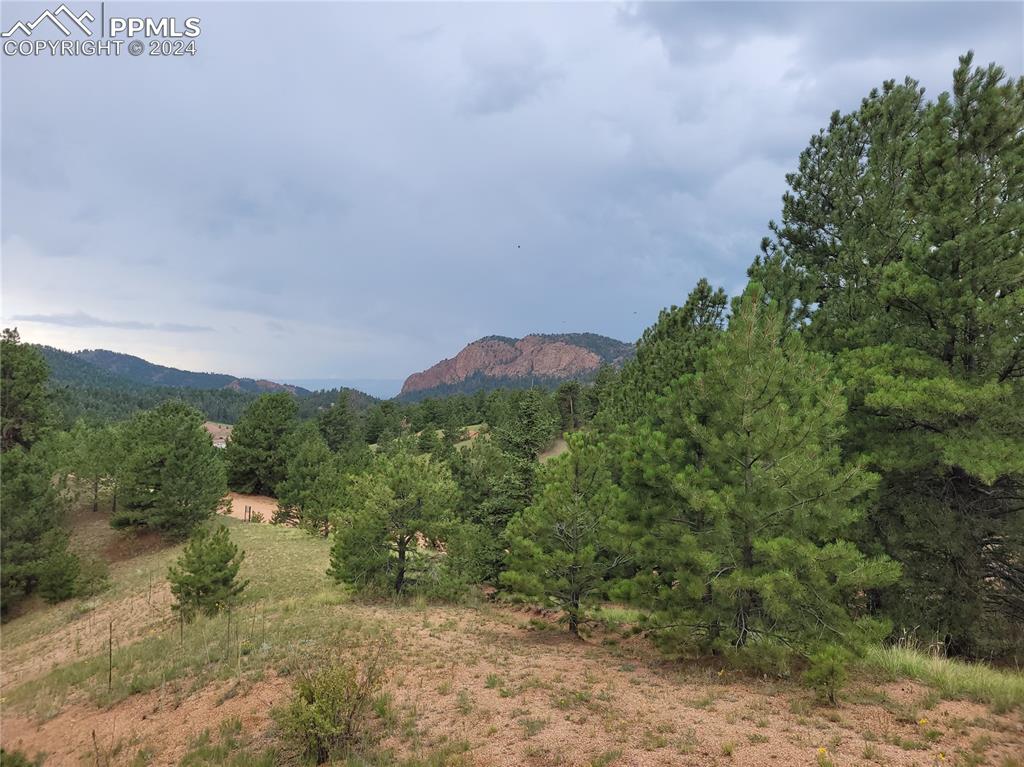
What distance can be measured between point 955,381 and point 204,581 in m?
23.9

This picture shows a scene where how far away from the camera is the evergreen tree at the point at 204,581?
17328mm

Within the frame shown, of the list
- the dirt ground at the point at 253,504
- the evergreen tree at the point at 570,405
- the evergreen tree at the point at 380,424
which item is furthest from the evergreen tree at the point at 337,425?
the evergreen tree at the point at 570,405

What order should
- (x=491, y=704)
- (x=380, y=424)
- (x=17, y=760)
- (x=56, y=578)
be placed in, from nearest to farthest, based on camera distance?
(x=17, y=760)
(x=491, y=704)
(x=56, y=578)
(x=380, y=424)

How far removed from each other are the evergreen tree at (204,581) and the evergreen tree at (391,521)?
3951 millimetres

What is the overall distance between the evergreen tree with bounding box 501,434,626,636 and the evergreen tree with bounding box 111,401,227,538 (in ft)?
96.3

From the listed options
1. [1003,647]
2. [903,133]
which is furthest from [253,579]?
[903,133]

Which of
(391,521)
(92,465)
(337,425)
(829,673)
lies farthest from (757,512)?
(337,425)

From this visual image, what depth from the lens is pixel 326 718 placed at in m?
7.17

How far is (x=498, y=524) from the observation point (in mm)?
21438

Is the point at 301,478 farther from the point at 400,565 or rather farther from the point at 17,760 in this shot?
the point at 17,760

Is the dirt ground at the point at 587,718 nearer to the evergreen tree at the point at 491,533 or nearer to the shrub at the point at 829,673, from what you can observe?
the shrub at the point at 829,673

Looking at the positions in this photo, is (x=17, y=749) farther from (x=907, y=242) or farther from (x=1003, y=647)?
(x=907, y=242)

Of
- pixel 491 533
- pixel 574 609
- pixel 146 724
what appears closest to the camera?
pixel 146 724

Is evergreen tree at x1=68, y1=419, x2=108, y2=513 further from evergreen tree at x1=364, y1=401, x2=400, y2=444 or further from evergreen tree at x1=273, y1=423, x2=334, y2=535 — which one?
evergreen tree at x1=364, y1=401, x2=400, y2=444
